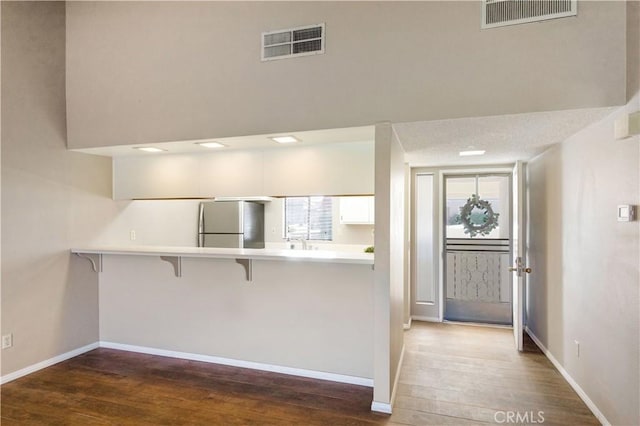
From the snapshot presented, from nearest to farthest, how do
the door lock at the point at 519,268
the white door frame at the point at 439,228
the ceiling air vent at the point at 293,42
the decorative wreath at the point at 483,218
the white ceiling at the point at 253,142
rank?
the ceiling air vent at the point at 293,42, the white ceiling at the point at 253,142, the door lock at the point at 519,268, the white door frame at the point at 439,228, the decorative wreath at the point at 483,218

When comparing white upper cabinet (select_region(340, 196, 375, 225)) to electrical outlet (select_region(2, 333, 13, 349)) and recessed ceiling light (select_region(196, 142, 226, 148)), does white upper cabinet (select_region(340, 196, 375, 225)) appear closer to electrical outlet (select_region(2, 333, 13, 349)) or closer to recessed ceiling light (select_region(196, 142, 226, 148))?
recessed ceiling light (select_region(196, 142, 226, 148))

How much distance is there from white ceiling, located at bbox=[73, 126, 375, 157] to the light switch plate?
1.67 metres

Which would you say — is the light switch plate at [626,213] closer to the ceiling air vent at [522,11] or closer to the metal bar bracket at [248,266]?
the ceiling air vent at [522,11]

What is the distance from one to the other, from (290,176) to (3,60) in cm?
266

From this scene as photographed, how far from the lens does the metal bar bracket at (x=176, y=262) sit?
11.5 feet

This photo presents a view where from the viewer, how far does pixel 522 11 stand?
2.29 m

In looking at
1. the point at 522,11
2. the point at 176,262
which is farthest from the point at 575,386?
the point at 176,262

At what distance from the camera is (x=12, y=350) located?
3.09 meters

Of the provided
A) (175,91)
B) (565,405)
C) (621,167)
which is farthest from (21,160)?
(565,405)

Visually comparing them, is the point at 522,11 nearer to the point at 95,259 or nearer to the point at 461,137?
the point at 461,137

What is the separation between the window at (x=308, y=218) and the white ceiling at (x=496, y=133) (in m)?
2.35

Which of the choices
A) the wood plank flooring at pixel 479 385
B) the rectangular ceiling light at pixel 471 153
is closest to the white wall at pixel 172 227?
the wood plank flooring at pixel 479 385

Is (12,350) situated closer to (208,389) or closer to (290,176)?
(208,389)

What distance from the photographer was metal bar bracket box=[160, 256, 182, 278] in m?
3.51
